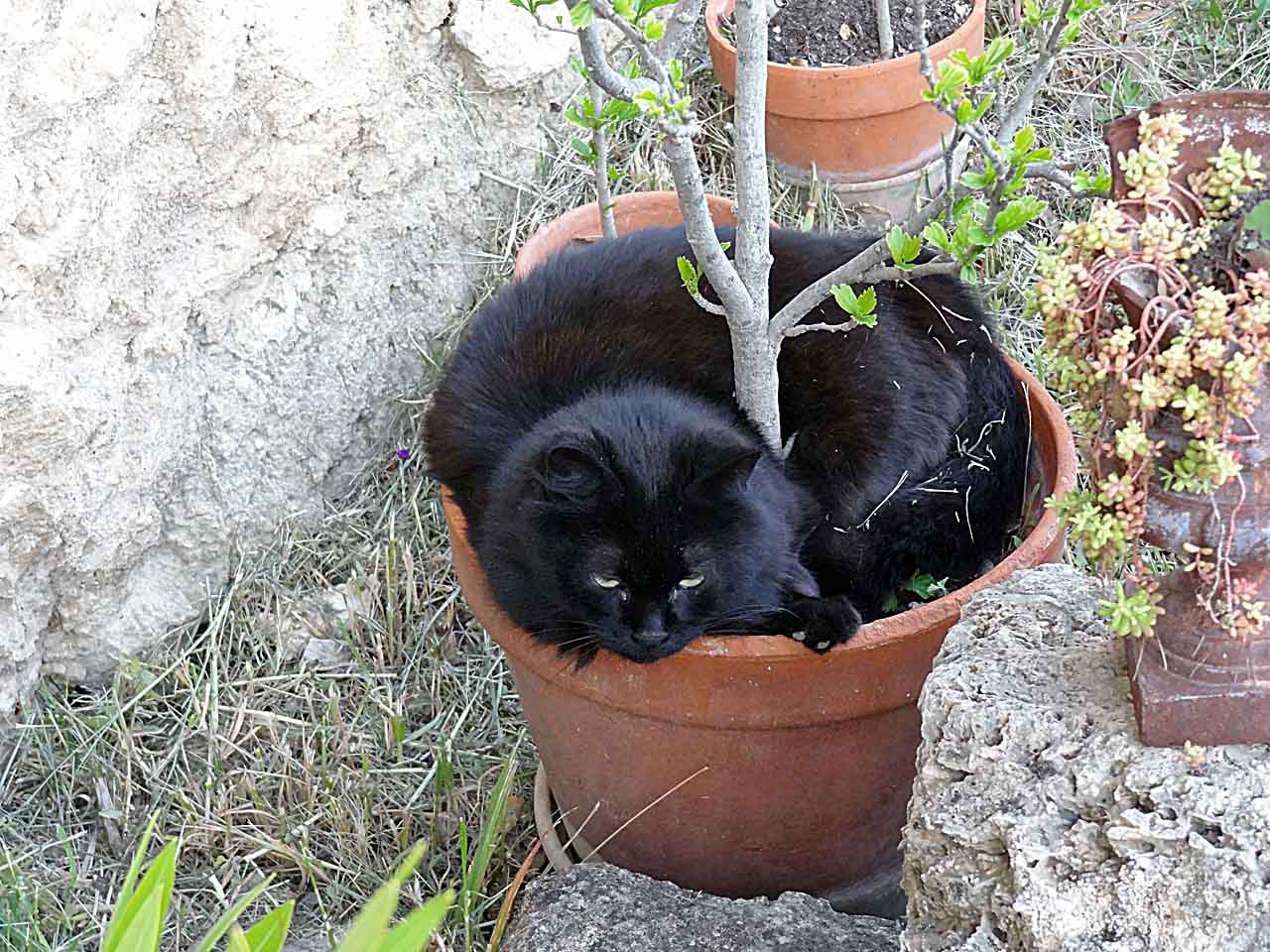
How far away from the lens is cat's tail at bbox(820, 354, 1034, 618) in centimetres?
206

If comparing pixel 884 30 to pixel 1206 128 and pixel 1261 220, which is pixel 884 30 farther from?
pixel 1261 220

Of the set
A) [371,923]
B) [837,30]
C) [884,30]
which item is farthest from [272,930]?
[837,30]

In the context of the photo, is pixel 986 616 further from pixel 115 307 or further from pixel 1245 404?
pixel 115 307

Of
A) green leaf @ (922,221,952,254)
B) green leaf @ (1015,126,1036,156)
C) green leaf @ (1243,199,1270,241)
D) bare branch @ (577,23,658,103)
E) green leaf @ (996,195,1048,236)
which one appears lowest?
green leaf @ (922,221,952,254)

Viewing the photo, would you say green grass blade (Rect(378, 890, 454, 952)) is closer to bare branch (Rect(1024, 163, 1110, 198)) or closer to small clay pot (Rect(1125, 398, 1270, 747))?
small clay pot (Rect(1125, 398, 1270, 747))

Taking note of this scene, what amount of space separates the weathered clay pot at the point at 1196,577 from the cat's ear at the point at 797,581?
2.07 ft

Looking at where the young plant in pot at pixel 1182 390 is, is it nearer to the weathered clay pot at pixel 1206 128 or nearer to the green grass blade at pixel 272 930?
the weathered clay pot at pixel 1206 128

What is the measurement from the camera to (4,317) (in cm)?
210

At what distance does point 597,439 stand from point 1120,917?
83cm

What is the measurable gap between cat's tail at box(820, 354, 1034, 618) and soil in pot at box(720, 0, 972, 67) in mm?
1318

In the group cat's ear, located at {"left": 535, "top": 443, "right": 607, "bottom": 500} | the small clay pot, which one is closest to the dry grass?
cat's ear, located at {"left": 535, "top": 443, "right": 607, "bottom": 500}

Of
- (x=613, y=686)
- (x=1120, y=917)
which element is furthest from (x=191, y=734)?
(x=1120, y=917)

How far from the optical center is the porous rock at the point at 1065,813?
124 centimetres

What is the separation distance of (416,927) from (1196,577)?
2.45 ft
